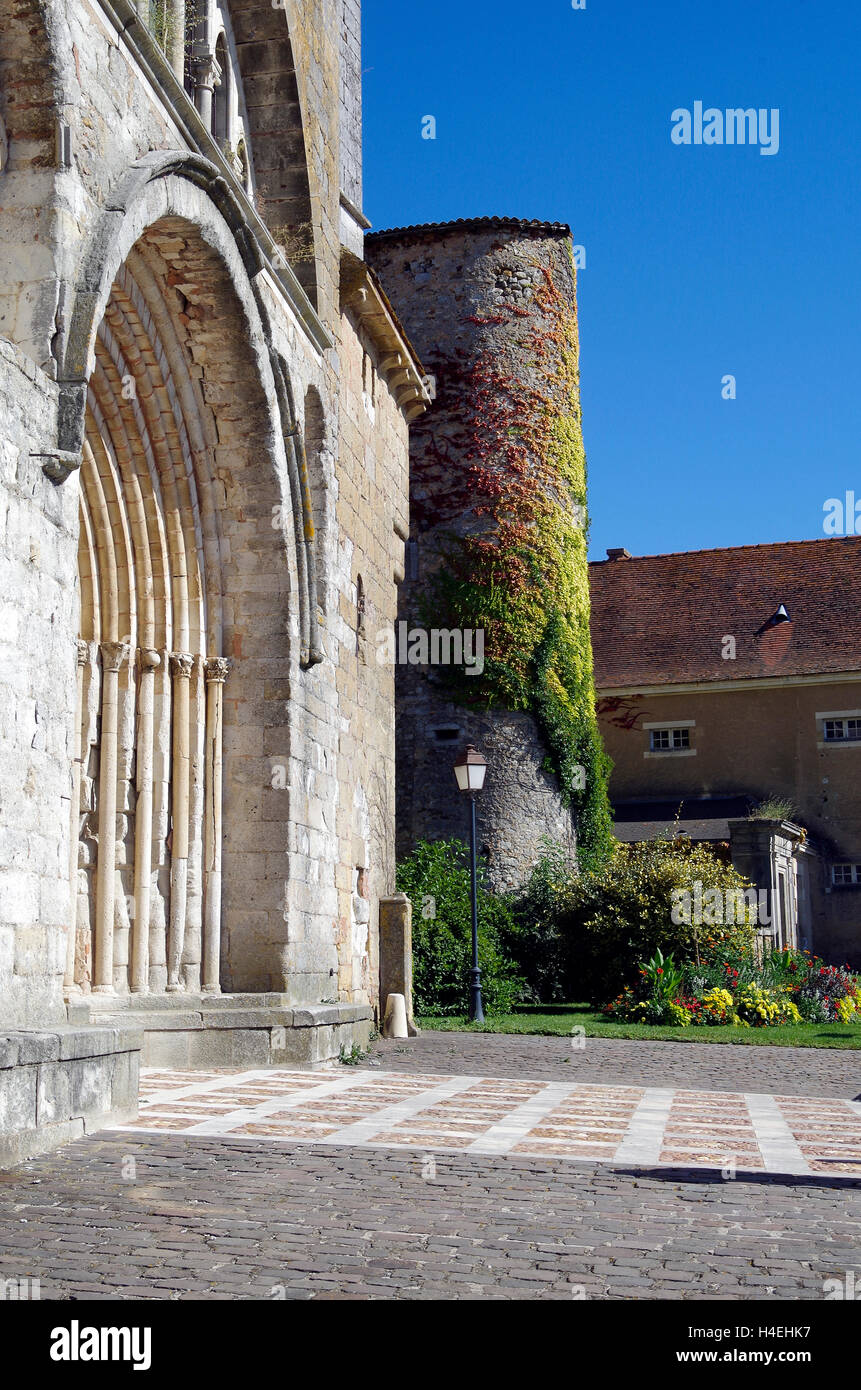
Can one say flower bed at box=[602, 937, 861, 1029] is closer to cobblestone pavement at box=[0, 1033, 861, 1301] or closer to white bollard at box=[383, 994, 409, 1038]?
white bollard at box=[383, 994, 409, 1038]

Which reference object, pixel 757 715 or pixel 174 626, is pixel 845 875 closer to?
pixel 757 715

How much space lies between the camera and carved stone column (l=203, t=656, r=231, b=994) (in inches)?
380

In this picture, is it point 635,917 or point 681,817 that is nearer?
point 635,917

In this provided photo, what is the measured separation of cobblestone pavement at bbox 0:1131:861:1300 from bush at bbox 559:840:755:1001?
12167 mm

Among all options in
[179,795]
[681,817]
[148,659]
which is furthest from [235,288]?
[681,817]

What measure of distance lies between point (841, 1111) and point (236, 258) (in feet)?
22.4

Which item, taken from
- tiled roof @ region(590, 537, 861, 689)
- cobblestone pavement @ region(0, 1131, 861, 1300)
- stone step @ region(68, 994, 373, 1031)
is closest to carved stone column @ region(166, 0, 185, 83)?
stone step @ region(68, 994, 373, 1031)

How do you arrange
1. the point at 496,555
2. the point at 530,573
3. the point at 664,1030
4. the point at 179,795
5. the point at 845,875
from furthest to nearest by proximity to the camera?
the point at 845,875
the point at 530,573
the point at 496,555
the point at 664,1030
the point at 179,795

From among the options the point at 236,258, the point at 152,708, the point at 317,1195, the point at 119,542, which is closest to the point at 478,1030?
the point at 152,708

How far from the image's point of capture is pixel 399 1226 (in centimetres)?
426

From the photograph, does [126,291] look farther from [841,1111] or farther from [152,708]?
[841,1111]

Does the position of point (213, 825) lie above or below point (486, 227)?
below

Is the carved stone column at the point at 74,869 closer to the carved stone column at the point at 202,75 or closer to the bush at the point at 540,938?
the carved stone column at the point at 202,75

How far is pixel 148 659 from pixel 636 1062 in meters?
5.25
